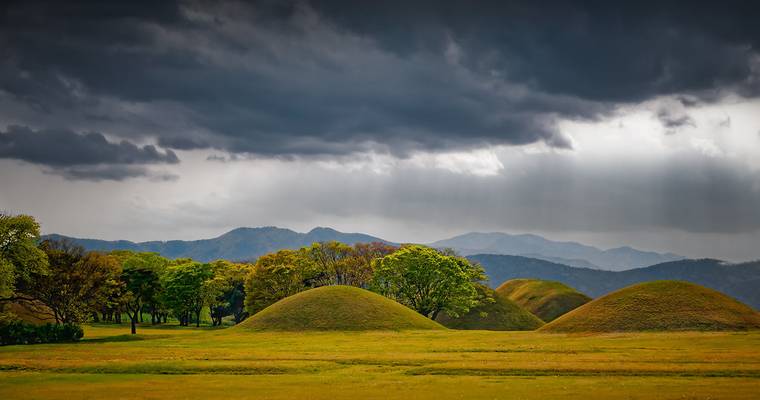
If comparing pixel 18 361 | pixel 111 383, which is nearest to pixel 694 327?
pixel 111 383

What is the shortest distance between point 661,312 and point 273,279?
9587cm

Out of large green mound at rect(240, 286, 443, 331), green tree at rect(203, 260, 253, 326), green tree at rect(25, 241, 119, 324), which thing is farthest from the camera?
green tree at rect(203, 260, 253, 326)

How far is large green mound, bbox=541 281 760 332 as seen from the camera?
9975cm

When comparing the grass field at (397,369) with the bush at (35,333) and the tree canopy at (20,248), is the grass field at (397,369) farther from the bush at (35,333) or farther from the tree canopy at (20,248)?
the tree canopy at (20,248)

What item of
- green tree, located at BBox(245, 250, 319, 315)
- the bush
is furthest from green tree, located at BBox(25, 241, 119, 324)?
green tree, located at BBox(245, 250, 319, 315)

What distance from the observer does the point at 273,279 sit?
158125 mm

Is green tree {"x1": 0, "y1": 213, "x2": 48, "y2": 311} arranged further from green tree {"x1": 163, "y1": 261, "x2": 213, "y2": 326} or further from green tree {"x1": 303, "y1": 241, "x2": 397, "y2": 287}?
green tree {"x1": 303, "y1": 241, "x2": 397, "y2": 287}

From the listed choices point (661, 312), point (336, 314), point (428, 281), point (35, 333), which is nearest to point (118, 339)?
point (35, 333)

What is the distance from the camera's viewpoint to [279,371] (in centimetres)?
5738

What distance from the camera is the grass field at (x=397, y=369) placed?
44.1 m

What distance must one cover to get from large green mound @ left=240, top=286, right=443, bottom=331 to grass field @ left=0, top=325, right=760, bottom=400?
28.4 meters

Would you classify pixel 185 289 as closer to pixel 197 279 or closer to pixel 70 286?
pixel 197 279

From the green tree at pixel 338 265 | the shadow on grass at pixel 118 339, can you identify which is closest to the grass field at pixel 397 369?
the shadow on grass at pixel 118 339

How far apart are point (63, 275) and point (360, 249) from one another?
104 meters
